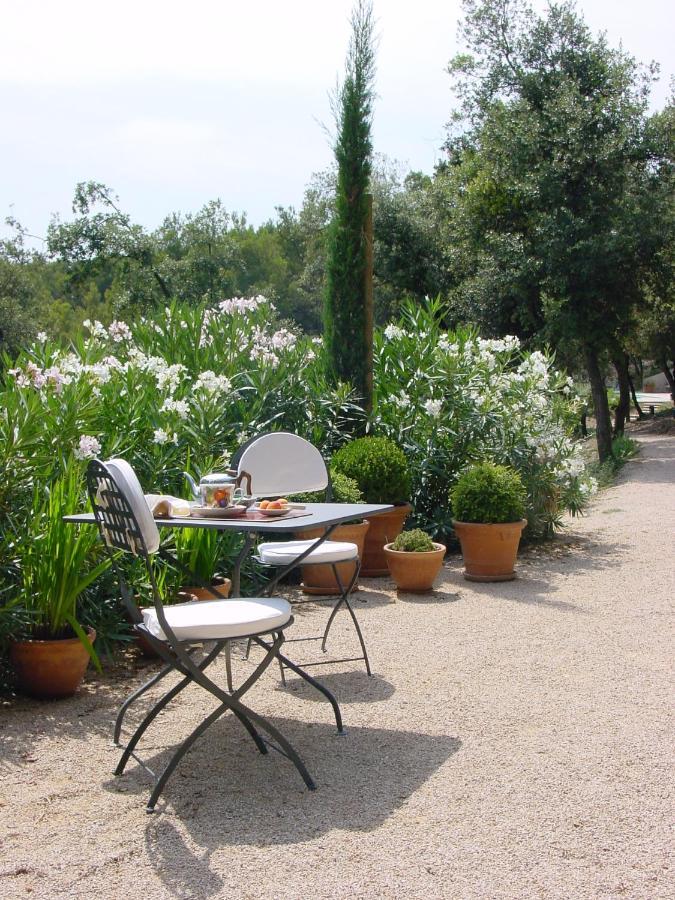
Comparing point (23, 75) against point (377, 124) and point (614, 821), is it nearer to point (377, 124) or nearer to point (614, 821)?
point (377, 124)

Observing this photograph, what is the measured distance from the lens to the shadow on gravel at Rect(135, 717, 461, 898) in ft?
8.36

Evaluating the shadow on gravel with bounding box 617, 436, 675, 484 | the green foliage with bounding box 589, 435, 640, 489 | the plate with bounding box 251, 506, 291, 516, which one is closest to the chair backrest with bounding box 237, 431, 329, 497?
the plate with bounding box 251, 506, 291, 516

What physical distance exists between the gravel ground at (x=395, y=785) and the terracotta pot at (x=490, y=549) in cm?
135

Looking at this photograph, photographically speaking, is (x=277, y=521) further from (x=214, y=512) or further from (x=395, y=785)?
(x=395, y=785)

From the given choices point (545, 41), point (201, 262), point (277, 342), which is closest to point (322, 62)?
point (277, 342)

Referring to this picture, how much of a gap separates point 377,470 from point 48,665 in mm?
3329

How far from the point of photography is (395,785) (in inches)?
117

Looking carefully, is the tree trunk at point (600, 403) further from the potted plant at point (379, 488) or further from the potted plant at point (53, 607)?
the potted plant at point (53, 607)

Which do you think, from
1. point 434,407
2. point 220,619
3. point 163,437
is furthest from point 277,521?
point 434,407

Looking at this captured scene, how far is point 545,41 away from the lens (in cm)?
1639

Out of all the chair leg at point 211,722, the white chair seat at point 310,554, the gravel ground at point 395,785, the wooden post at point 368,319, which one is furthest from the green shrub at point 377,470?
the chair leg at point 211,722

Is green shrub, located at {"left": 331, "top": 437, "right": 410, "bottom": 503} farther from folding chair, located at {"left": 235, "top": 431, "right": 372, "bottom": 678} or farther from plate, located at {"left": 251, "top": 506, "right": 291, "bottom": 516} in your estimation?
plate, located at {"left": 251, "top": 506, "right": 291, "bottom": 516}

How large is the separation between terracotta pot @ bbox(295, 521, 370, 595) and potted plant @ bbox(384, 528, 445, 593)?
0.27 m

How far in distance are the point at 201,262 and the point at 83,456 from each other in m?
19.6
